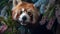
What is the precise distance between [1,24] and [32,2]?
0.87 ft

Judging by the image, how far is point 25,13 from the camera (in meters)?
1.13

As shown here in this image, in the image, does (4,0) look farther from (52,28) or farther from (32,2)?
(52,28)

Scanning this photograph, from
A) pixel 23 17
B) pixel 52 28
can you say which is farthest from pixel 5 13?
pixel 52 28

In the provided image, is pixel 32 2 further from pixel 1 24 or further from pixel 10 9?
pixel 1 24

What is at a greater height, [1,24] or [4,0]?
[4,0]

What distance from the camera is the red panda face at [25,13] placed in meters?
1.13

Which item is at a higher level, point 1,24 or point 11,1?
point 11,1

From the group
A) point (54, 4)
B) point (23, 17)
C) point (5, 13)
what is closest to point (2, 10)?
point (5, 13)

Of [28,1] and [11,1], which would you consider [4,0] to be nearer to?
[11,1]

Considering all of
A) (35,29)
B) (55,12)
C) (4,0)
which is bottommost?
(35,29)

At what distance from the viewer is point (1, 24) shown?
1173 millimetres

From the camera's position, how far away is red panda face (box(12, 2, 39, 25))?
1126 millimetres

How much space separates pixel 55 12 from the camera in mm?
1116

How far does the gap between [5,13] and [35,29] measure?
23 centimetres
